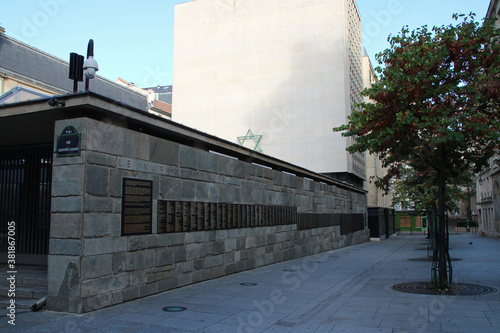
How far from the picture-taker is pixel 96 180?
7.65 meters

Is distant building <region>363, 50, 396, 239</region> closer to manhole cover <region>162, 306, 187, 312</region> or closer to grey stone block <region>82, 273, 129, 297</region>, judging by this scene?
manhole cover <region>162, 306, 187, 312</region>

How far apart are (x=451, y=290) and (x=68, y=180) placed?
28.7 feet

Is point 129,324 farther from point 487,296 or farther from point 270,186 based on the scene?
point 270,186

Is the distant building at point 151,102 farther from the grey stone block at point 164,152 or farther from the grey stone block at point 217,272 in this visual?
the grey stone block at point 164,152

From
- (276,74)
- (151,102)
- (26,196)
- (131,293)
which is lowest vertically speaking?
(131,293)

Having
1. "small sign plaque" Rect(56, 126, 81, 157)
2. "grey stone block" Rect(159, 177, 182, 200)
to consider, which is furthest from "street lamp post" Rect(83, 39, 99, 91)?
"grey stone block" Rect(159, 177, 182, 200)

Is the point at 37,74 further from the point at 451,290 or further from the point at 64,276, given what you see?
the point at 451,290

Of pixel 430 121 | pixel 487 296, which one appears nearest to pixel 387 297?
pixel 487 296

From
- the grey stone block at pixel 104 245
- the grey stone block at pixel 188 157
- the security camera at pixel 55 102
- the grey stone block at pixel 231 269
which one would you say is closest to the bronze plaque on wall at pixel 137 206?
the grey stone block at pixel 104 245

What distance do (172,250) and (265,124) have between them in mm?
30191

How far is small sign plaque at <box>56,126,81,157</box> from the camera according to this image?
24.6ft

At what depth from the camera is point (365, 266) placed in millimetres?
15656

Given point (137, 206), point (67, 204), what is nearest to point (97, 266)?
point (67, 204)

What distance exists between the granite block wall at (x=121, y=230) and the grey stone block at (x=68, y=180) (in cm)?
2
